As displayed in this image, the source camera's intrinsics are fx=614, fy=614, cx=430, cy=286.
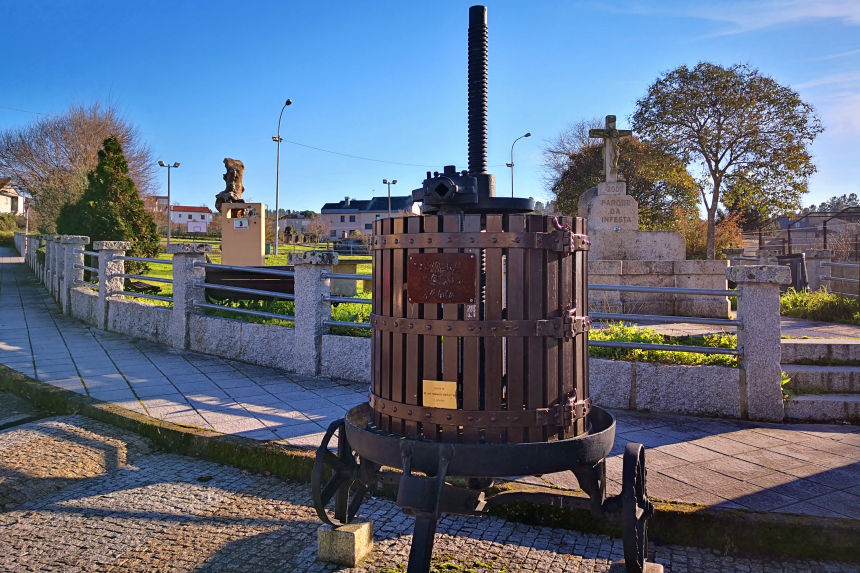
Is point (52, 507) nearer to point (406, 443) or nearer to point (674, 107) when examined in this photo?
point (406, 443)

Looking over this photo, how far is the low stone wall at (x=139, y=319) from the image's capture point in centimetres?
971

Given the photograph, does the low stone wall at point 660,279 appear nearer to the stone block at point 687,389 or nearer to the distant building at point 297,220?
the stone block at point 687,389

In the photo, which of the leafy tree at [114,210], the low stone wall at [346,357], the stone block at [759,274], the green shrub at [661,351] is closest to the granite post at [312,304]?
the low stone wall at [346,357]

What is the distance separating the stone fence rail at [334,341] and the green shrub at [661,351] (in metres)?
0.16

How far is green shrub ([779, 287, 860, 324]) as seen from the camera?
9805 millimetres

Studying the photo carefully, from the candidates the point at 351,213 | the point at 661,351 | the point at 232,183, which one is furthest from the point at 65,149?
the point at 351,213

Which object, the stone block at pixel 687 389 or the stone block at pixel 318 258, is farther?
the stone block at pixel 318 258

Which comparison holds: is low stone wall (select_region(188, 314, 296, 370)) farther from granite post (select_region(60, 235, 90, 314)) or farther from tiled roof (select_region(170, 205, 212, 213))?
tiled roof (select_region(170, 205, 212, 213))

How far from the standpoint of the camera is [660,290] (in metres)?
5.79

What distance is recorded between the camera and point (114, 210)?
16.3m

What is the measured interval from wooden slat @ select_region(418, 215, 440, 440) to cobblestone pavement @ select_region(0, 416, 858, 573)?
890 millimetres

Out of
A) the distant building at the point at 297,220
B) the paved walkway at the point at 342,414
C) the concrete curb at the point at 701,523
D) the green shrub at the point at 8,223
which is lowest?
the concrete curb at the point at 701,523

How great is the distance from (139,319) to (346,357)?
5.00 metres

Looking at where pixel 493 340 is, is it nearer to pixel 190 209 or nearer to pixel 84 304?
pixel 84 304
